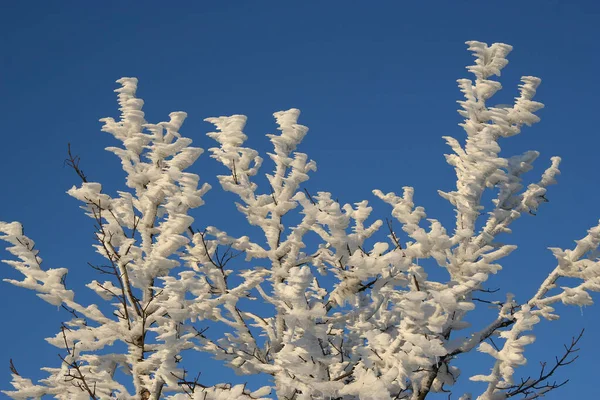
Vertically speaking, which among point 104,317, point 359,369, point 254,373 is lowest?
point 359,369

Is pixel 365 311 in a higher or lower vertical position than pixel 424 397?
higher

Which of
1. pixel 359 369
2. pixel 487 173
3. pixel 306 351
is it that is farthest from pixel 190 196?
pixel 487 173

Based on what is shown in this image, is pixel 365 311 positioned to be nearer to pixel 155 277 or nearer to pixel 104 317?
pixel 155 277

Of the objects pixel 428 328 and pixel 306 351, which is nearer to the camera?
pixel 428 328

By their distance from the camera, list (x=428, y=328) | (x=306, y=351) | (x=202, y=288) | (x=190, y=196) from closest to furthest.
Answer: (x=428, y=328) → (x=306, y=351) → (x=202, y=288) → (x=190, y=196)

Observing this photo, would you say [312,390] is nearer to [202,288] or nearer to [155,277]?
[202,288]

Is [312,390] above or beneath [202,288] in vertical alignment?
beneath

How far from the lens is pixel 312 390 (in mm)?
8078

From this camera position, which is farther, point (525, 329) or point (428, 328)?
point (525, 329)

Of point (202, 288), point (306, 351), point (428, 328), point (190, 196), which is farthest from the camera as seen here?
point (190, 196)

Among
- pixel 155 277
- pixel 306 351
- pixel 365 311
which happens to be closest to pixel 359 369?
pixel 306 351

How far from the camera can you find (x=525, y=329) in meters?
8.42

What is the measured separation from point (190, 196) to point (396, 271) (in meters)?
2.77

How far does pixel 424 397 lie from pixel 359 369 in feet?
6.34
